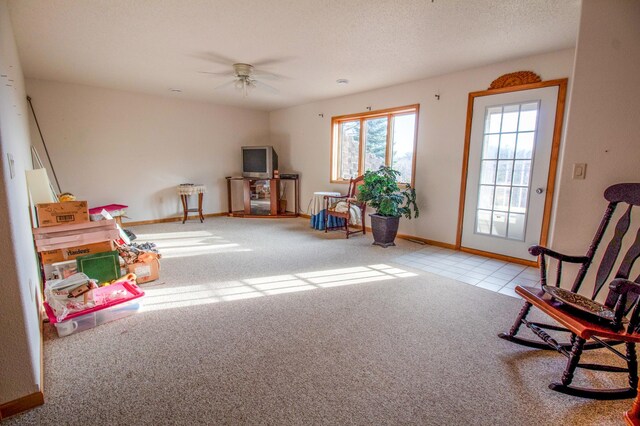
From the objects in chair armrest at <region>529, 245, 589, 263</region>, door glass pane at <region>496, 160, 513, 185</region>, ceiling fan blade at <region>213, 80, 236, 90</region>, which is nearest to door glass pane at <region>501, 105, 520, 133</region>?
door glass pane at <region>496, 160, 513, 185</region>

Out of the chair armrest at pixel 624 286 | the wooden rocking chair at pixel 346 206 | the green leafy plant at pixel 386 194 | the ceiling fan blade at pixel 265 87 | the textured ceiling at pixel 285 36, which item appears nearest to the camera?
the chair armrest at pixel 624 286

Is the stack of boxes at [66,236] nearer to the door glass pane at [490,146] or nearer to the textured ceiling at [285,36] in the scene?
the textured ceiling at [285,36]

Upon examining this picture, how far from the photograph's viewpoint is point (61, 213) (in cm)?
262

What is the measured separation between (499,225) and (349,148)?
287 centimetres

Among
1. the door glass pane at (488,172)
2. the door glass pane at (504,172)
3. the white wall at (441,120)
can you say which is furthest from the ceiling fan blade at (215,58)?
the door glass pane at (504,172)

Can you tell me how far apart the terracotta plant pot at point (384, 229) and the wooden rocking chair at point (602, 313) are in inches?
A: 91.1

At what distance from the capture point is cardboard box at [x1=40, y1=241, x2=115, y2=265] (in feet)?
7.98

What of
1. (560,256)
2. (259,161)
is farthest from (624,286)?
(259,161)

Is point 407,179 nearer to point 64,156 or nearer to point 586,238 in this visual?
point 586,238

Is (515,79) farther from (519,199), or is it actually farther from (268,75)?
(268,75)

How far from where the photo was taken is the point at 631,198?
1.72 m

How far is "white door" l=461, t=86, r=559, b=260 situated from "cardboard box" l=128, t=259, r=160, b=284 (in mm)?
3770

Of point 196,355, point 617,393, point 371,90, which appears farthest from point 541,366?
point 371,90

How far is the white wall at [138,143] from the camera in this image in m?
4.71
